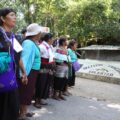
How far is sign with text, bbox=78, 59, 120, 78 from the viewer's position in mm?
14047

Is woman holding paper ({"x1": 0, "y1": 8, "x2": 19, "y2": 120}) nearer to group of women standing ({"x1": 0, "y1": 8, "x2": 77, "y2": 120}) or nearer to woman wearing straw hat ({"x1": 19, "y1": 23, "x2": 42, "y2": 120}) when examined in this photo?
group of women standing ({"x1": 0, "y1": 8, "x2": 77, "y2": 120})

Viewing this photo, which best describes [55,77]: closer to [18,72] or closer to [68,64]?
[68,64]

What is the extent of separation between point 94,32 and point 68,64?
13374mm

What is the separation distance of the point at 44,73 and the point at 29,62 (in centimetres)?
146

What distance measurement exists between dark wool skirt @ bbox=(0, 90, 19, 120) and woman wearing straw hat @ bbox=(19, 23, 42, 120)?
62.8 inches

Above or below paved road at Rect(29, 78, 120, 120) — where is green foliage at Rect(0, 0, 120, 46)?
above

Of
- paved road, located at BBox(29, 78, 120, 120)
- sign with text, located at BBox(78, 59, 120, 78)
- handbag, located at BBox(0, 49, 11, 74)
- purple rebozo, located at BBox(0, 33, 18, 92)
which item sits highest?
handbag, located at BBox(0, 49, 11, 74)

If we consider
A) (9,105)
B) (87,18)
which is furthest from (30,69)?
(87,18)

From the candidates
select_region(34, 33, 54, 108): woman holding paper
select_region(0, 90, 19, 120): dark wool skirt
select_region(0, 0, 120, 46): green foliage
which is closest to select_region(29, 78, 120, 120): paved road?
select_region(34, 33, 54, 108): woman holding paper

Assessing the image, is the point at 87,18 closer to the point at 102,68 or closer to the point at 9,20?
the point at 102,68

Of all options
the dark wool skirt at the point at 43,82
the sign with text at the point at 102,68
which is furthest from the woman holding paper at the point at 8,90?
the sign with text at the point at 102,68

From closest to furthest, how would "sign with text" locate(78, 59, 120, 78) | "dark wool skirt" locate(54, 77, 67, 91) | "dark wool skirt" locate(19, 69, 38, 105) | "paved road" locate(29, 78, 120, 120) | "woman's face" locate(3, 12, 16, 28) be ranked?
"woman's face" locate(3, 12, 16, 28) < "dark wool skirt" locate(19, 69, 38, 105) < "paved road" locate(29, 78, 120, 120) < "dark wool skirt" locate(54, 77, 67, 91) < "sign with text" locate(78, 59, 120, 78)

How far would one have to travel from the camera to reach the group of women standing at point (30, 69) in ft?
13.4

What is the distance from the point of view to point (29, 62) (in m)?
5.80
